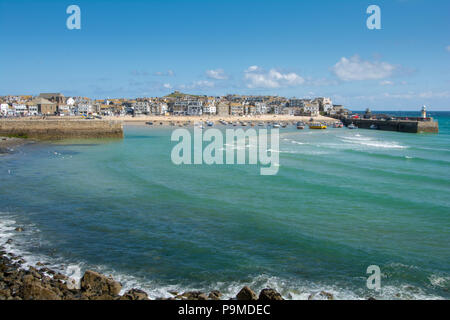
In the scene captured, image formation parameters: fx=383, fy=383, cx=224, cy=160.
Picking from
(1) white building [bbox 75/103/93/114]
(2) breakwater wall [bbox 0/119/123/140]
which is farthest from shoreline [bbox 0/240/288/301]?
(1) white building [bbox 75/103/93/114]

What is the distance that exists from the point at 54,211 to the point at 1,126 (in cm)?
3825

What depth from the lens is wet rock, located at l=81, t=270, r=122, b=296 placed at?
953cm

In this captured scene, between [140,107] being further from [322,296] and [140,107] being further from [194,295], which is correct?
[322,296]

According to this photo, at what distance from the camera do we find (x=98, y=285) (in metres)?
9.67

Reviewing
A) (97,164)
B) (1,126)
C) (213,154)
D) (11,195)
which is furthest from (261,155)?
(1,126)

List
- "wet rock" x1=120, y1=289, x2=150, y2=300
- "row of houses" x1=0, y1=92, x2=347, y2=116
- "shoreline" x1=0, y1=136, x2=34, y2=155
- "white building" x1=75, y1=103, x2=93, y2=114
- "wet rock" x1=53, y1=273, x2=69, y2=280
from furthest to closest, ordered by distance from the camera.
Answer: "white building" x1=75, y1=103, x2=93, y2=114, "row of houses" x1=0, y1=92, x2=347, y2=116, "shoreline" x1=0, y1=136, x2=34, y2=155, "wet rock" x1=53, y1=273, x2=69, y2=280, "wet rock" x1=120, y1=289, x2=150, y2=300

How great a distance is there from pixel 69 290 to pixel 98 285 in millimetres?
751

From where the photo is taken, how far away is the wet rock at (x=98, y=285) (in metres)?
9.53

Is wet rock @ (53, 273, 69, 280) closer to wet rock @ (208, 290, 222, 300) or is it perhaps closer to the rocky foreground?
the rocky foreground

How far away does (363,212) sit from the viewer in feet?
56.2

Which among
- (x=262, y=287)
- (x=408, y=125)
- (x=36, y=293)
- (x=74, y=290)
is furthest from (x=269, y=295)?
(x=408, y=125)

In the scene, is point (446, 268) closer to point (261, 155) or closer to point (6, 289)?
point (6, 289)

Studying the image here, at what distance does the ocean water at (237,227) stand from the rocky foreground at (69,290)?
0.49 m

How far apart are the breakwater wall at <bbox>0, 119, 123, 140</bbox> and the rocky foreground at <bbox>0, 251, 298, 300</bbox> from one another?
42.6m
